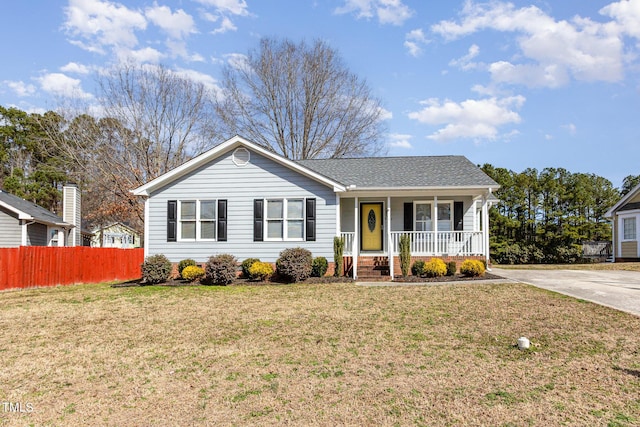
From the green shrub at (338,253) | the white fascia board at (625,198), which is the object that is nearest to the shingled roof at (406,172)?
the green shrub at (338,253)

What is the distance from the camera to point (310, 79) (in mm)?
30328

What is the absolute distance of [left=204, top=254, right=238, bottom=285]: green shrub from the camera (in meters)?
13.6

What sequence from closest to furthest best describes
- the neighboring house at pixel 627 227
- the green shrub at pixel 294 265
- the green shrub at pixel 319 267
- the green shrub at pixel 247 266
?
the green shrub at pixel 294 265 → the green shrub at pixel 319 267 → the green shrub at pixel 247 266 → the neighboring house at pixel 627 227

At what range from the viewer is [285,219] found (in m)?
15.2

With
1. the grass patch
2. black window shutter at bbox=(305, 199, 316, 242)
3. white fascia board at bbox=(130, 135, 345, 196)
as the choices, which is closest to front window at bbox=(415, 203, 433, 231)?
white fascia board at bbox=(130, 135, 345, 196)

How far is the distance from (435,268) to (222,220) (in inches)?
289

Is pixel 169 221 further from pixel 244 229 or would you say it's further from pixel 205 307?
pixel 205 307

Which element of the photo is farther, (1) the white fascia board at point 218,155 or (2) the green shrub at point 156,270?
(1) the white fascia board at point 218,155

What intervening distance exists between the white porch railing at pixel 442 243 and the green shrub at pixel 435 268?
3.81 feet

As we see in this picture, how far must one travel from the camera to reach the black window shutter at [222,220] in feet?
50.4

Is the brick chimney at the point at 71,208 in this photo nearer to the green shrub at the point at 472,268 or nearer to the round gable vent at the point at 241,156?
the round gable vent at the point at 241,156

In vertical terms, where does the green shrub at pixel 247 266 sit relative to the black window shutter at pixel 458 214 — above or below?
below

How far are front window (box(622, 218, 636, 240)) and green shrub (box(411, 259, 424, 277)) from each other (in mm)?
17310

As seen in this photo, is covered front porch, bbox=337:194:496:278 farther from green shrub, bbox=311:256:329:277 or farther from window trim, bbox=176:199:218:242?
window trim, bbox=176:199:218:242
